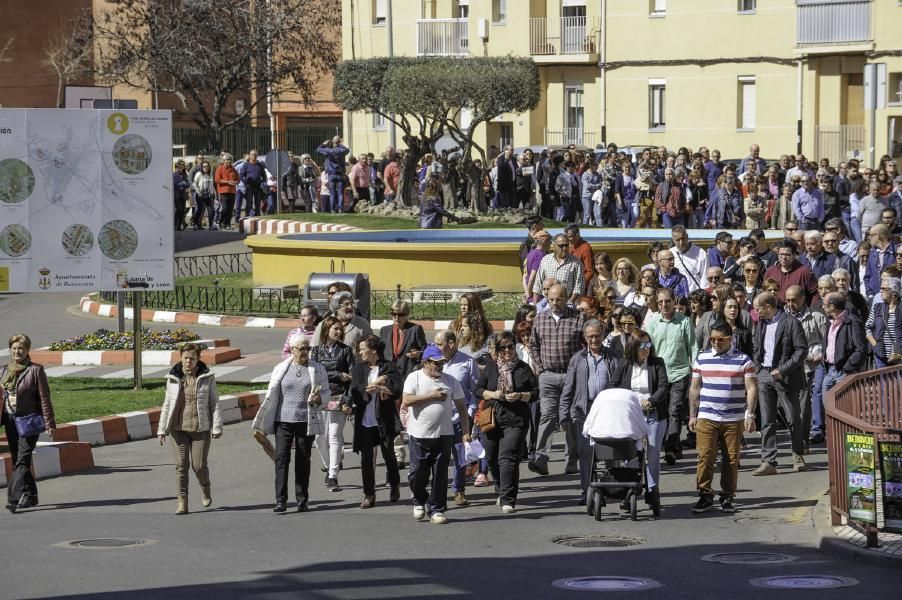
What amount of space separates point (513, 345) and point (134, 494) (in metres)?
3.64

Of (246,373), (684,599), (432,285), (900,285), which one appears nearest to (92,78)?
(432,285)

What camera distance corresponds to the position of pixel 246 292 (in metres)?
30.4

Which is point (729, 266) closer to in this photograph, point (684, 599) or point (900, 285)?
point (900, 285)

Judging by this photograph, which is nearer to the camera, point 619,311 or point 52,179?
point 619,311

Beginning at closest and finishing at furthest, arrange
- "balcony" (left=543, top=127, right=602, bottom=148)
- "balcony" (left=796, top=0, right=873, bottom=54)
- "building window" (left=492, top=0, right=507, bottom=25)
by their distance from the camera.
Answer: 1. "balcony" (left=796, top=0, right=873, bottom=54)
2. "balcony" (left=543, top=127, right=602, bottom=148)
3. "building window" (left=492, top=0, right=507, bottom=25)

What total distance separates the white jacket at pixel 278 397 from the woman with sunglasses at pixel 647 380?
94.6 inches

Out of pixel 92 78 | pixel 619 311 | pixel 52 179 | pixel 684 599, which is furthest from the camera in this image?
pixel 92 78

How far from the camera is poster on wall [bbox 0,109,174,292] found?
19672 millimetres

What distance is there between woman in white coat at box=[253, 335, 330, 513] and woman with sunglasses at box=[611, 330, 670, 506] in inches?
98.0

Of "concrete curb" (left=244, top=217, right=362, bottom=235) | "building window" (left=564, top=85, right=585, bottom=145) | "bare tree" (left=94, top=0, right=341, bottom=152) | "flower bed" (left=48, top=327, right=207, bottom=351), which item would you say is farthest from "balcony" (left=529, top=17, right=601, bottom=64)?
"flower bed" (left=48, top=327, right=207, bottom=351)

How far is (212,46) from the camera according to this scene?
61.0m

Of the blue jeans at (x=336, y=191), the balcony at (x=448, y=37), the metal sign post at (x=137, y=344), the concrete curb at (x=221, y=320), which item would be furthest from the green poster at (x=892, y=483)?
the balcony at (x=448, y=37)

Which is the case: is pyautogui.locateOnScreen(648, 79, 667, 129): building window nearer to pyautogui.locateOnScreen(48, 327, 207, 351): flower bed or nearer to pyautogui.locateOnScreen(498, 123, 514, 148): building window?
pyautogui.locateOnScreen(498, 123, 514, 148): building window

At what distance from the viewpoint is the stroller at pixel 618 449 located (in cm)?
1336
